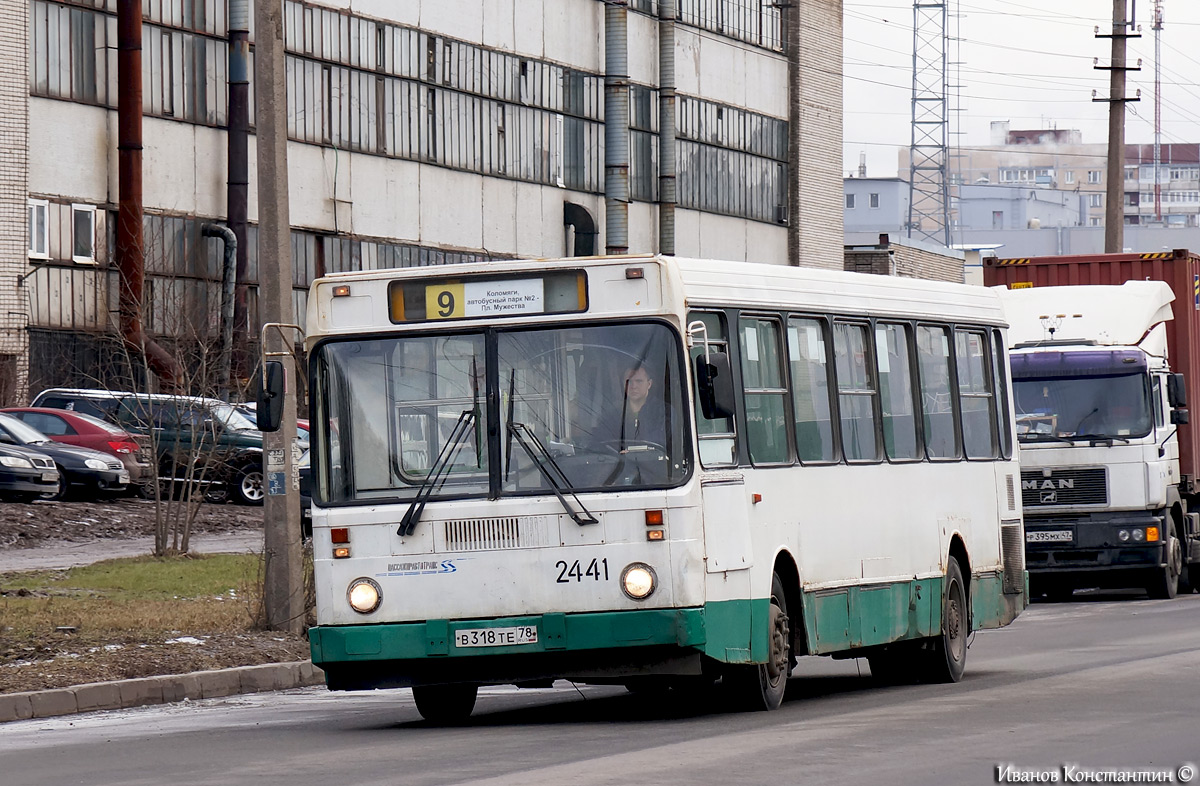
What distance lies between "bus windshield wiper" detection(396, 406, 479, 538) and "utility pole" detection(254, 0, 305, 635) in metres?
5.90

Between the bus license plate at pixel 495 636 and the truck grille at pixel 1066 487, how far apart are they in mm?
13875

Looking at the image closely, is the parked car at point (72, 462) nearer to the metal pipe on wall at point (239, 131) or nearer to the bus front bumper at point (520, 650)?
the metal pipe on wall at point (239, 131)

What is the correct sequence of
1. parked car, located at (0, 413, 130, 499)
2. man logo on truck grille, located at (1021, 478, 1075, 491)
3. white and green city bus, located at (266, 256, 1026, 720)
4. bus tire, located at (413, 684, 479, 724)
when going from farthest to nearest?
parked car, located at (0, 413, 130, 499) < man logo on truck grille, located at (1021, 478, 1075, 491) < bus tire, located at (413, 684, 479, 724) < white and green city bus, located at (266, 256, 1026, 720)

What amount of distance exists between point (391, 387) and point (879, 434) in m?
3.60

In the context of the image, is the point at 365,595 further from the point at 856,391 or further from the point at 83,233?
the point at 83,233

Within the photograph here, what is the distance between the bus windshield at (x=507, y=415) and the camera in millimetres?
11609

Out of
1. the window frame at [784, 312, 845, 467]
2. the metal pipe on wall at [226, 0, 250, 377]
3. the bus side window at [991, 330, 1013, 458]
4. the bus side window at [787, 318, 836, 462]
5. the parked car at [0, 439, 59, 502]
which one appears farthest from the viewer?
the metal pipe on wall at [226, 0, 250, 377]

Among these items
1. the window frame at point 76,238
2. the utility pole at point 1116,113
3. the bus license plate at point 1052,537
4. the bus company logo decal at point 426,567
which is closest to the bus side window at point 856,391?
the bus company logo decal at point 426,567

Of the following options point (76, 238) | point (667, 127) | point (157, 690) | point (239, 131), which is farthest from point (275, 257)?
point (667, 127)

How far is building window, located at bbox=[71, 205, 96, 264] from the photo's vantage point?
4156cm

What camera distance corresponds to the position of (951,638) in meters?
14.8

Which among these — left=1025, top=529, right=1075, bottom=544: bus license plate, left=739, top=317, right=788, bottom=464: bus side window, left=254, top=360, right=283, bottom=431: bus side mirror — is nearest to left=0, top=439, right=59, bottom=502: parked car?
left=1025, top=529, right=1075, bottom=544: bus license plate

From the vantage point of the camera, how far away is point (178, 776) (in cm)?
995

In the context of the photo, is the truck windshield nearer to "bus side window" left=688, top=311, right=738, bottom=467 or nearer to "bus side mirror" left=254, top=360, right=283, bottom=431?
"bus side window" left=688, top=311, right=738, bottom=467
